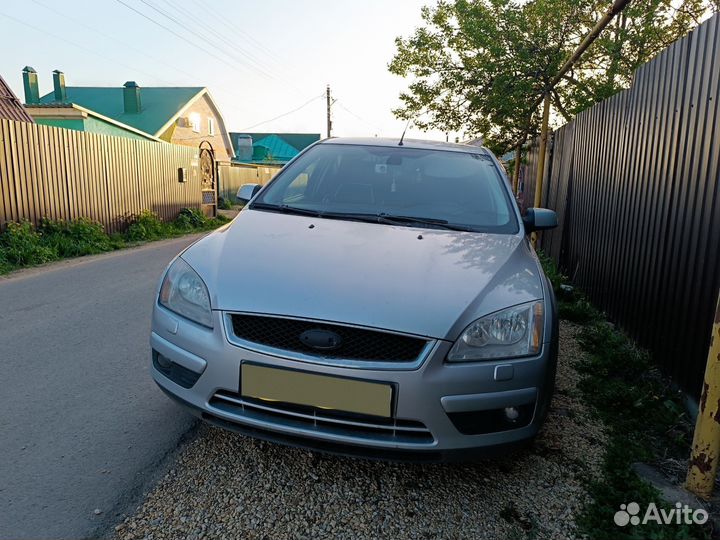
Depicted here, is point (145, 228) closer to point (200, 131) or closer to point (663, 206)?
point (663, 206)

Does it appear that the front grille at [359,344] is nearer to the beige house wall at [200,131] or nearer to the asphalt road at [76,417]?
the asphalt road at [76,417]

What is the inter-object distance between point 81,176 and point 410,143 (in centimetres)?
789

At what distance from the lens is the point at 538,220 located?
3.16 m

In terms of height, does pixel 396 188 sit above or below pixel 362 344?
above

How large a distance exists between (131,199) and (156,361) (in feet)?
32.1

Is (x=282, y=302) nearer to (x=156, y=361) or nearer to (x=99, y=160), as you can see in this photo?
(x=156, y=361)

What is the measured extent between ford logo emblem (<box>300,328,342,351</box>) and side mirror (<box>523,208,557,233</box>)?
5.56 feet

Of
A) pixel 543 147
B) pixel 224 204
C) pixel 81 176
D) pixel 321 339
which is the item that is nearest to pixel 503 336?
pixel 321 339

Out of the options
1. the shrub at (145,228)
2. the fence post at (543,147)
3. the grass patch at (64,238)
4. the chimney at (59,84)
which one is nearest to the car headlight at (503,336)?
the fence post at (543,147)

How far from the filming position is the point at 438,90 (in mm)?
11672

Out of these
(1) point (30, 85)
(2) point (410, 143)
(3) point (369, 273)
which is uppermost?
(1) point (30, 85)

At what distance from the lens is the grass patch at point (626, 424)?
1.96 metres

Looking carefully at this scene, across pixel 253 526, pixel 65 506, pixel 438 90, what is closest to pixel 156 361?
pixel 65 506

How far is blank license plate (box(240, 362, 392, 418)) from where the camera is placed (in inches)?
73.0
